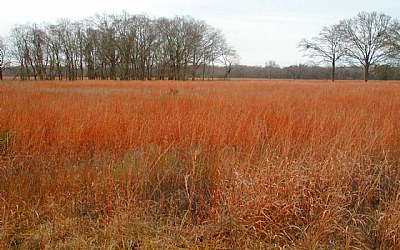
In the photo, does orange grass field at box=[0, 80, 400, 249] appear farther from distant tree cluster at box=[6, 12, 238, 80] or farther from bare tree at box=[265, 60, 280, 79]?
bare tree at box=[265, 60, 280, 79]

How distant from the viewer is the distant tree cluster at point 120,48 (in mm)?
41781

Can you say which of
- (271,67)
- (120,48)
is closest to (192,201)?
(120,48)

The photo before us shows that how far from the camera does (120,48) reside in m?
42.0

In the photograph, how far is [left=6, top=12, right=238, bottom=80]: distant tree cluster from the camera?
137 feet

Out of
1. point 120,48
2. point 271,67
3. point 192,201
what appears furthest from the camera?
point 271,67

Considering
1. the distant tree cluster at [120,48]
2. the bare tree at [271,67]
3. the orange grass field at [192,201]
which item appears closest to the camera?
the orange grass field at [192,201]

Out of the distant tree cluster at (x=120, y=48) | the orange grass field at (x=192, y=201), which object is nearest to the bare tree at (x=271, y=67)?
the distant tree cluster at (x=120, y=48)

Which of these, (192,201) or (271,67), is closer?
(192,201)

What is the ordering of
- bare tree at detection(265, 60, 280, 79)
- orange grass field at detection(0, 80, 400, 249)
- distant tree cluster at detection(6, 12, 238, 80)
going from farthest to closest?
bare tree at detection(265, 60, 280, 79), distant tree cluster at detection(6, 12, 238, 80), orange grass field at detection(0, 80, 400, 249)

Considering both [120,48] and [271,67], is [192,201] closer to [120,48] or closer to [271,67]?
[120,48]

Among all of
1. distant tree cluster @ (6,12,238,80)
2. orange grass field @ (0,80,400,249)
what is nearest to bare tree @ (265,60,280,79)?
distant tree cluster @ (6,12,238,80)

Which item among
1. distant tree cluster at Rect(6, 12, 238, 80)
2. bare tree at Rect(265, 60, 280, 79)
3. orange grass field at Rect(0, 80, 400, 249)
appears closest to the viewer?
orange grass field at Rect(0, 80, 400, 249)

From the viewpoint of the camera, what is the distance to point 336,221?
197 centimetres

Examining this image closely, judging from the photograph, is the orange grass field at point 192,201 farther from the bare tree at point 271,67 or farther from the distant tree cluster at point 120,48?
the bare tree at point 271,67
